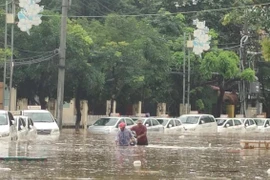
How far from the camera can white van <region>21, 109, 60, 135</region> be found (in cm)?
3722

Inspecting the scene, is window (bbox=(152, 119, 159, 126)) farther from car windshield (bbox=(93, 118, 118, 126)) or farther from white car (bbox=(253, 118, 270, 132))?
white car (bbox=(253, 118, 270, 132))

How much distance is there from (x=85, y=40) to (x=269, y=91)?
3053 centimetres

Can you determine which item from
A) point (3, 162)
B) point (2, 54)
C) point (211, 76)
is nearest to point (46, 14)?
point (2, 54)

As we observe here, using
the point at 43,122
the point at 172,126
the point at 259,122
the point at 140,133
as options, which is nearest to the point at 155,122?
the point at 172,126

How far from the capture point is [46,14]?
52.1m

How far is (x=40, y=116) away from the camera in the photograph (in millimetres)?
38688

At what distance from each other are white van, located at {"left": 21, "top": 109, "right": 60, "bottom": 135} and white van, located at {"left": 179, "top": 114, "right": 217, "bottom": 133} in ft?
53.7

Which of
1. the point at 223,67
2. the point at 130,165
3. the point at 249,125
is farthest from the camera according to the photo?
the point at 223,67

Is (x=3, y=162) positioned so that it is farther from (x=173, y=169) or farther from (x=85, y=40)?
(x=85, y=40)

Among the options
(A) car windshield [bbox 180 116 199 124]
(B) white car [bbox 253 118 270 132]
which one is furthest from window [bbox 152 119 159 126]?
(B) white car [bbox 253 118 270 132]

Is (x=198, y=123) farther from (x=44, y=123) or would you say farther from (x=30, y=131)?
(x=30, y=131)

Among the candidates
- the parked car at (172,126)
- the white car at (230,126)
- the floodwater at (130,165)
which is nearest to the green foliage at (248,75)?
the white car at (230,126)

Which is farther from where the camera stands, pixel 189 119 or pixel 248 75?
pixel 248 75

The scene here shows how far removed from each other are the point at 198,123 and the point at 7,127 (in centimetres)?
2524
